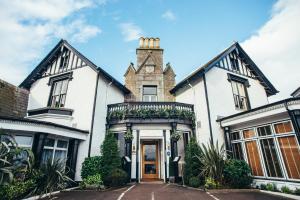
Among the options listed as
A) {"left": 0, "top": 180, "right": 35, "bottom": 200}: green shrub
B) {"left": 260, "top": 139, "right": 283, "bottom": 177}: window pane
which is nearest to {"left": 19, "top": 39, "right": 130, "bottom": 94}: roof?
{"left": 0, "top": 180, "right": 35, "bottom": 200}: green shrub

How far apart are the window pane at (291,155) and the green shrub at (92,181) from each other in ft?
29.6

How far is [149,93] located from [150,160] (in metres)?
5.91

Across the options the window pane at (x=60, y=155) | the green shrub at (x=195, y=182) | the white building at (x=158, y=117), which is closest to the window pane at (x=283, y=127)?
the white building at (x=158, y=117)

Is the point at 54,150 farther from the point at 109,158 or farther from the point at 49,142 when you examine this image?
the point at 109,158

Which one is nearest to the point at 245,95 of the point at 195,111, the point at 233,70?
the point at 233,70

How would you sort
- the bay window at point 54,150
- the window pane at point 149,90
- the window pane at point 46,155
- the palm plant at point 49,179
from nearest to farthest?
1. the palm plant at point 49,179
2. the window pane at point 46,155
3. the bay window at point 54,150
4. the window pane at point 149,90

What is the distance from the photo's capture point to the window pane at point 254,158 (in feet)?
29.6

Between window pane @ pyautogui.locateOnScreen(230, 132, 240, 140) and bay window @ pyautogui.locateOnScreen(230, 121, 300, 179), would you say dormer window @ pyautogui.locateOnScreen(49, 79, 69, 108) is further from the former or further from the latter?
bay window @ pyautogui.locateOnScreen(230, 121, 300, 179)

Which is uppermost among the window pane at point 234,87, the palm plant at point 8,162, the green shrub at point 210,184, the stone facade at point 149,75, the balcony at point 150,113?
the stone facade at point 149,75

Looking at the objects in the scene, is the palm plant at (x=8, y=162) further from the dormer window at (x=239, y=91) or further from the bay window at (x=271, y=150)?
the dormer window at (x=239, y=91)

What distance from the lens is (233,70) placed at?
13.5 metres

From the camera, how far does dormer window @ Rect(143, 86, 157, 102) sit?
592 inches

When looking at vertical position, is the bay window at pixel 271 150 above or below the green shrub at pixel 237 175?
above

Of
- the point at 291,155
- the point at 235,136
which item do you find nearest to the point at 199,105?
the point at 235,136
